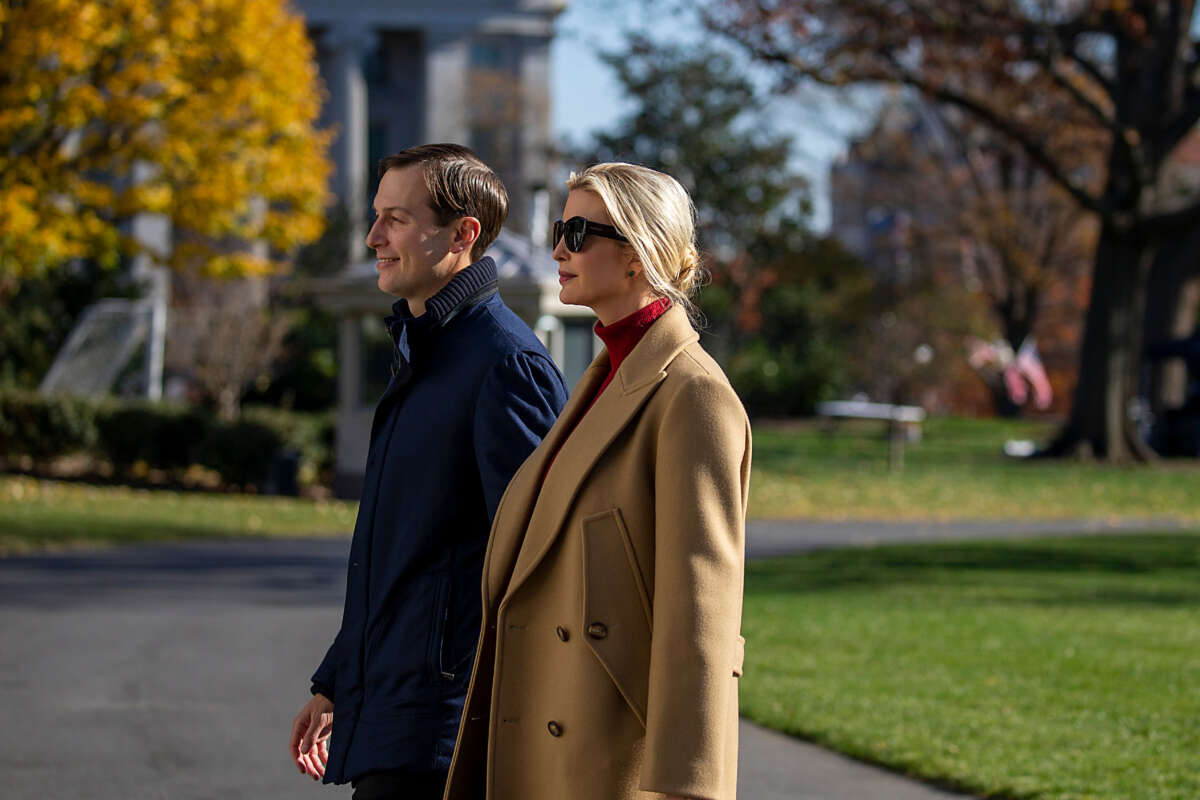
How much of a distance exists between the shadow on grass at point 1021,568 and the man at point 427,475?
9.60 meters

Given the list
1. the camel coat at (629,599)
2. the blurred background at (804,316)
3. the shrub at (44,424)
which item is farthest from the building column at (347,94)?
the camel coat at (629,599)

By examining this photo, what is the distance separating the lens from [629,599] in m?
2.66

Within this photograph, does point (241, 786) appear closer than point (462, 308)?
No

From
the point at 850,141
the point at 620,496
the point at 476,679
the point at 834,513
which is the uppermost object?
the point at 850,141

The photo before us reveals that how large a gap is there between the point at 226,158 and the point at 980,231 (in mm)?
31587

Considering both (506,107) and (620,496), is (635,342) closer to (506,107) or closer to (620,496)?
(620,496)

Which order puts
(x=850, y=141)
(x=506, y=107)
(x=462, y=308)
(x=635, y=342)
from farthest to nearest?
(x=506, y=107)
(x=850, y=141)
(x=462, y=308)
(x=635, y=342)

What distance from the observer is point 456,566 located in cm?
322

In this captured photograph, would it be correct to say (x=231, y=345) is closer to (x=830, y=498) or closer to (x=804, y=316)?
(x=830, y=498)

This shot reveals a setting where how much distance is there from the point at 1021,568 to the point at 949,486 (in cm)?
972

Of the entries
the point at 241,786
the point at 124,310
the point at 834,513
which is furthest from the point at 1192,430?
the point at 241,786

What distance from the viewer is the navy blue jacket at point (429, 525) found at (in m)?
3.17

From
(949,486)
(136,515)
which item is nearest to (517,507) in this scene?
(136,515)

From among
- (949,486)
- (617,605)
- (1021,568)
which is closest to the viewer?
(617,605)
